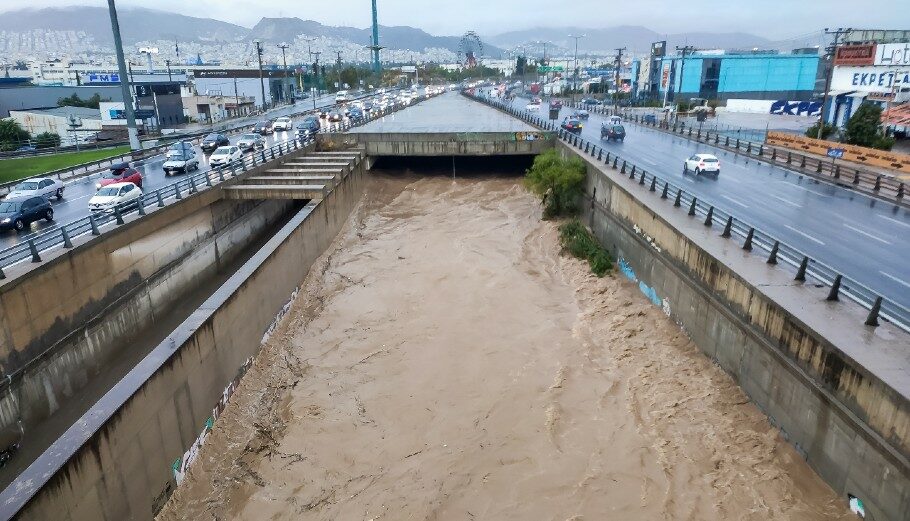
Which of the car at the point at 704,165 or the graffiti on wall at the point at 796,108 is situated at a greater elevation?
the graffiti on wall at the point at 796,108

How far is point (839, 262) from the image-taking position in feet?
63.6

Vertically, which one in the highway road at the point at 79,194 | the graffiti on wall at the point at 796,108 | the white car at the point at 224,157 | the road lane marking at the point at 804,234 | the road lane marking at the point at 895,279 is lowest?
the highway road at the point at 79,194

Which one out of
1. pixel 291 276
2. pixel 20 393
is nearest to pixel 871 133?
pixel 291 276

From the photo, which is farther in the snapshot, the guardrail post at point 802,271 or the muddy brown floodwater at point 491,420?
the guardrail post at point 802,271

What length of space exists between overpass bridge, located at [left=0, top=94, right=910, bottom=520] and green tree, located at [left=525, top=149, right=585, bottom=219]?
3.61 ft

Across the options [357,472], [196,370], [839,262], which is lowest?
[357,472]

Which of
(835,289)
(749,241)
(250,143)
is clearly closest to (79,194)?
(250,143)

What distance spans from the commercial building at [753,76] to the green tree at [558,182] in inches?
3253

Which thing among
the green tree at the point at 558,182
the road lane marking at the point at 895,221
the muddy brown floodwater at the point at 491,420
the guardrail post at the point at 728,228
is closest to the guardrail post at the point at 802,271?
the muddy brown floodwater at the point at 491,420

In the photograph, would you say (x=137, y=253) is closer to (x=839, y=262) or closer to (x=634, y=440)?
(x=634, y=440)

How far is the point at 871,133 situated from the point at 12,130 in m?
82.2

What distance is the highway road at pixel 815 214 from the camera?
1908 cm

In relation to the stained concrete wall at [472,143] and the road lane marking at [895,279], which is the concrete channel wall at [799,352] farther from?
the stained concrete wall at [472,143]

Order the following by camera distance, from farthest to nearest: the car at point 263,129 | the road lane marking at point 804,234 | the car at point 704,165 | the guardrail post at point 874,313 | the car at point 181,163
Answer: the car at point 263,129, the car at point 181,163, the car at point 704,165, the road lane marking at point 804,234, the guardrail post at point 874,313
